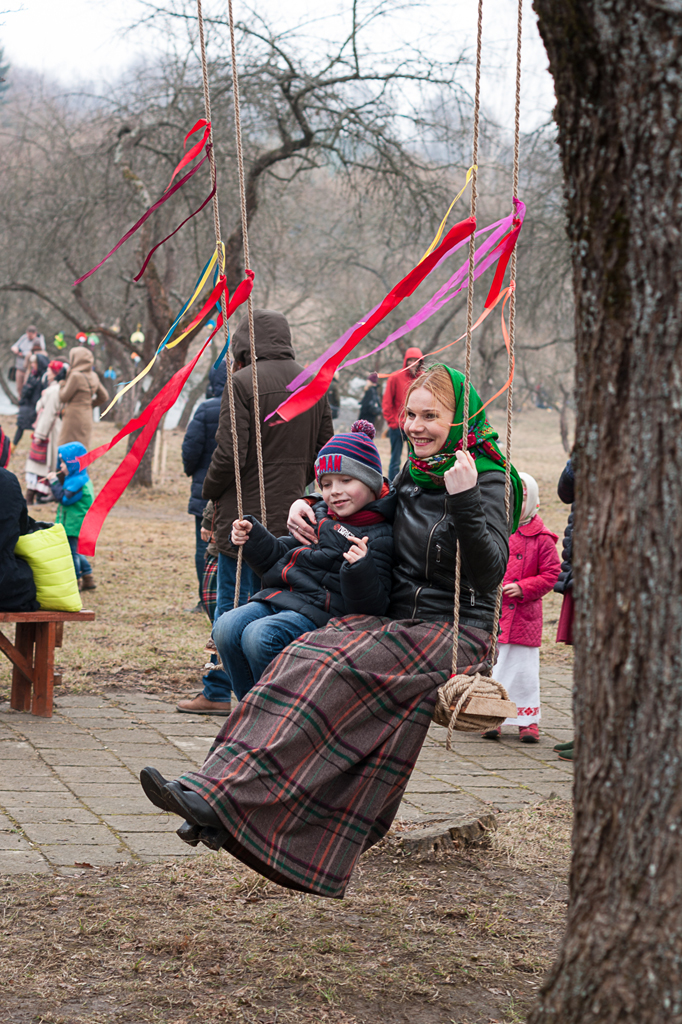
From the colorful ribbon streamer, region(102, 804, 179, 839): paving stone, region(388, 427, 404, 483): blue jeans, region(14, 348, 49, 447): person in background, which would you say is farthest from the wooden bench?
region(14, 348, 49, 447): person in background

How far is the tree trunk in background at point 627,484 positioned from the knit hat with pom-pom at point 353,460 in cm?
161

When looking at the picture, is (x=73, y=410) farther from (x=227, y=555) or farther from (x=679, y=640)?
(x=679, y=640)

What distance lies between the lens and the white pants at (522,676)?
5699 millimetres

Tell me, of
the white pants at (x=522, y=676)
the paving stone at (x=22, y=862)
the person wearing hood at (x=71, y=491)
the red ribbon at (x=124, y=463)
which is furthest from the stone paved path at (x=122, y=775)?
the person wearing hood at (x=71, y=491)

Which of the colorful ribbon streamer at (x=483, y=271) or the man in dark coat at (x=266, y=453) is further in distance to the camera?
the man in dark coat at (x=266, y=453)

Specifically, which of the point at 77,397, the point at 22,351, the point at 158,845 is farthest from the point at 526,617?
the point at 22,351

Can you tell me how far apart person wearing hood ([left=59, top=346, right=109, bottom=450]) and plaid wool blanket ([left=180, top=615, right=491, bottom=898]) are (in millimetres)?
10116

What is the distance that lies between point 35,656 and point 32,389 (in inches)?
565

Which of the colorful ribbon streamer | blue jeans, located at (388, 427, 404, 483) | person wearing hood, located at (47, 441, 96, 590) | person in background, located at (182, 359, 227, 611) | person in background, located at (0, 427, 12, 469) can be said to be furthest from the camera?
blue jeans, located at (388, 427, 404, 483)

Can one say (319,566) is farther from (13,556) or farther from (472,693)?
(13,556)

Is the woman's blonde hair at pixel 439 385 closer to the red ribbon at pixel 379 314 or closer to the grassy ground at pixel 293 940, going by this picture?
the red ribbon at pixel 379 314

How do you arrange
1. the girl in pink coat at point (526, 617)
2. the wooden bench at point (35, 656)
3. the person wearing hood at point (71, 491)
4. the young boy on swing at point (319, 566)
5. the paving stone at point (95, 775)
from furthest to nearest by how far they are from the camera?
the person wearing hood at point (71, 491) < the girl in pink coat at point (526, 617) < the wooden bench at point (35, 656) < the paving stone at point (95, 775) < the young boy on swing at point (319, 566)

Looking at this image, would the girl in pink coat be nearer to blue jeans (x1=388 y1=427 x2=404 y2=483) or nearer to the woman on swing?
the woman on swing

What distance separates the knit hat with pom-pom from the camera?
11.6 feet
